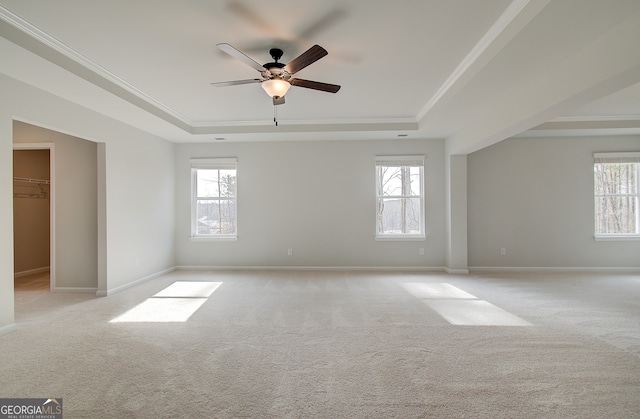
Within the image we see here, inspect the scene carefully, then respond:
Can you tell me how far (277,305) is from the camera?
3.97 m

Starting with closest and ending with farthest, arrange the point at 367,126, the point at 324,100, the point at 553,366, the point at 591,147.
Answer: the point at 553,366, the point at 324,100, the point at 367,126, the point at 591,147

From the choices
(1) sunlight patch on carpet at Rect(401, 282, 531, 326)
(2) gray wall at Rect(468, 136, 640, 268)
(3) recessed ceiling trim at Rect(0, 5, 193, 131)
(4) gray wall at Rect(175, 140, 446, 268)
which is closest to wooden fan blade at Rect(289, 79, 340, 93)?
(3) recessed ceiling trim at Rect(0, 5, 193, 131)

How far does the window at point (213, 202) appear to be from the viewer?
6410 millimetres

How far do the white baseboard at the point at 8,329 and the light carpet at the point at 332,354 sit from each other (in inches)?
2.9

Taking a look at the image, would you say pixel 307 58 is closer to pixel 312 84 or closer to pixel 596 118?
pixel 312 84

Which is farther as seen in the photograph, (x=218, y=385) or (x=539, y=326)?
(x=539, y=326)

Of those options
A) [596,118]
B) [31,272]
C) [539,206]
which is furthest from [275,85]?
[31,272]

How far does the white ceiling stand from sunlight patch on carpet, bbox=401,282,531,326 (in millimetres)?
2220

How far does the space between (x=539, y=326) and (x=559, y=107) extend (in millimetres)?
2220

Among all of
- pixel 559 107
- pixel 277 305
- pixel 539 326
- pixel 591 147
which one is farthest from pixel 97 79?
pixel 591 147

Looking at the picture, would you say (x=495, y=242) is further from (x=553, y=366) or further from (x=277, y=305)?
(x=277, y=305)

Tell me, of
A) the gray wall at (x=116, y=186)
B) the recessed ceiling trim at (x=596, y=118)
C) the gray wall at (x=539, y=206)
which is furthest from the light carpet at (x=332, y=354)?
the recessed ceiling trim at (x=596, y=118)

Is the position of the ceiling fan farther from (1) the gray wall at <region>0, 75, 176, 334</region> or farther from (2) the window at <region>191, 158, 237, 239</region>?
(2) the window at <region>191, 158, 237, 239</region>

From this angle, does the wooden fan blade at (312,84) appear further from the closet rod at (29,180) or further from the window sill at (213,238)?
the closet rod at (29,180)
